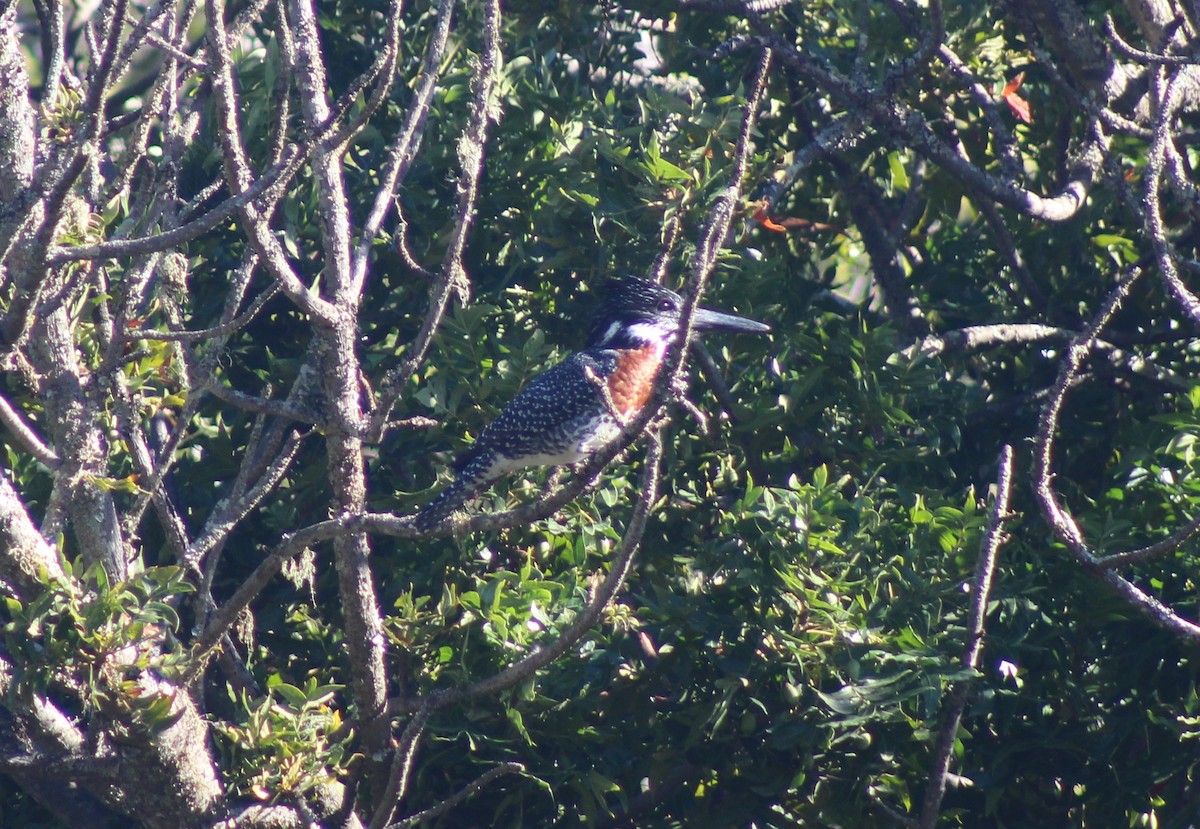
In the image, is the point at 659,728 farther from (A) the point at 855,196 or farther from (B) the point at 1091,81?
(B) the point at 1091,81

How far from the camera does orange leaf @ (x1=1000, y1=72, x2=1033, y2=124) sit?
3939mm

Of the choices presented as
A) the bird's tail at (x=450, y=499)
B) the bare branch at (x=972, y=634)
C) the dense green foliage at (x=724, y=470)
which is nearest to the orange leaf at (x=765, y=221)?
the dense green foliage at (x=724, y=470)

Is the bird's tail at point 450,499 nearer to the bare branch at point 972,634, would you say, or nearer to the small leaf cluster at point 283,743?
the small leaf cluster at point 283,743

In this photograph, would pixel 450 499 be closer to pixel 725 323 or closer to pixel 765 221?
pixel 725 323

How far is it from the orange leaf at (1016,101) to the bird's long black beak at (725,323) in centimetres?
111

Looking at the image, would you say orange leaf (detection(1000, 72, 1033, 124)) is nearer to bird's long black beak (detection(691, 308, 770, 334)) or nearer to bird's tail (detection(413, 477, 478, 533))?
bird's long black beak (detection(691, 308, 770, 334))

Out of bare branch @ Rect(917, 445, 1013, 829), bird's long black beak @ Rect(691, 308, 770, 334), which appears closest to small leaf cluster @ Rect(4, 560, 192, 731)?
bare branch @ Rect(917, 445, 1013, 829)

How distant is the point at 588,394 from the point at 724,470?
0.63 metres

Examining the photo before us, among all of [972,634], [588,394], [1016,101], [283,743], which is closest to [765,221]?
[588,394]

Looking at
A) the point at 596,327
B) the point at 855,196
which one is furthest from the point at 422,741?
the point at 855,196

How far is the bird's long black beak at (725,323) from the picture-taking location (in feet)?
11.4

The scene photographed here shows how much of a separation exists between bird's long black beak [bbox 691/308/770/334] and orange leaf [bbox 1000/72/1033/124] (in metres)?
1.11

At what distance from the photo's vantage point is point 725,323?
3.51 m

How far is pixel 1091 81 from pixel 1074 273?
1.78 ft
